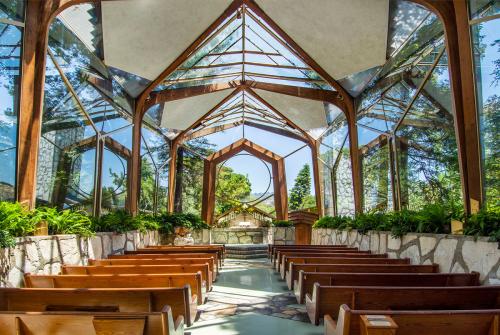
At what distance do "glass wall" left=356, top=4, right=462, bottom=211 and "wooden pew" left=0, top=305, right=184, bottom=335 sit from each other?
4.64 meters

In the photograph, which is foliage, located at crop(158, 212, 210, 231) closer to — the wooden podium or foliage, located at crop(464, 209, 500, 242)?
the wooden podium

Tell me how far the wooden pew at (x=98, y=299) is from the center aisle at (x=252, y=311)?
88 cm

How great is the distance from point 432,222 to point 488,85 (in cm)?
175

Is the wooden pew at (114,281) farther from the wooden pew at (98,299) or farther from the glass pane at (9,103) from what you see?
the glass pane at (9,103)

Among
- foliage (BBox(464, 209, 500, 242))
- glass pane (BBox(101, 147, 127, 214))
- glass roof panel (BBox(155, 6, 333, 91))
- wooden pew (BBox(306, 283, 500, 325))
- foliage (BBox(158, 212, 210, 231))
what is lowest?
wooden pew (BBox(306, 283, 500, 325))

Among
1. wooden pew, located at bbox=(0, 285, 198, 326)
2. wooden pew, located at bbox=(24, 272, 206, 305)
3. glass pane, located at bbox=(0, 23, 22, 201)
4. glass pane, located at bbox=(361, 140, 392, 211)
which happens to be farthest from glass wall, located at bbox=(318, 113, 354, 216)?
wooden pew, located at bbox=(0, 285, 198, 326)

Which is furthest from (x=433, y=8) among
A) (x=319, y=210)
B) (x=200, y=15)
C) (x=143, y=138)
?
(x=319, y=210)

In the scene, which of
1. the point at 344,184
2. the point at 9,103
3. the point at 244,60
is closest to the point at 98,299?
the point at 9,103

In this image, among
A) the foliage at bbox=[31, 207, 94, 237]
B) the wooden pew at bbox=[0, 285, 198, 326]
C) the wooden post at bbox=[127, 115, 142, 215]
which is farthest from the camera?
the wooden post at bbox=[127, 115, 142, 215]

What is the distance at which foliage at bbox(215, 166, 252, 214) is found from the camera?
15.8m

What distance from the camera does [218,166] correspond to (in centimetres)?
1562

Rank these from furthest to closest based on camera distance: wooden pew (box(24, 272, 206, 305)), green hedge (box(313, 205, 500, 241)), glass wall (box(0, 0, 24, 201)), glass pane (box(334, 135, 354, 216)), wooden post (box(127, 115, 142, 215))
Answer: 1. glass pane (box(334, 135, 354, 216))
2. wooden post (box(127, 115, 142, 215))
3. glass wall (box(0, 0, 24, 201))
4. green hedge (box(313, 205, 500, 241))
5. wooden pew (box(24, 272, 206, 305))

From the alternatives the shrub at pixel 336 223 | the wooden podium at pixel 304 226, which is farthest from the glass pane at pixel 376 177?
the wooden podium at pixel 304 226

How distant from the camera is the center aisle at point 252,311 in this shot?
3.54 meters
